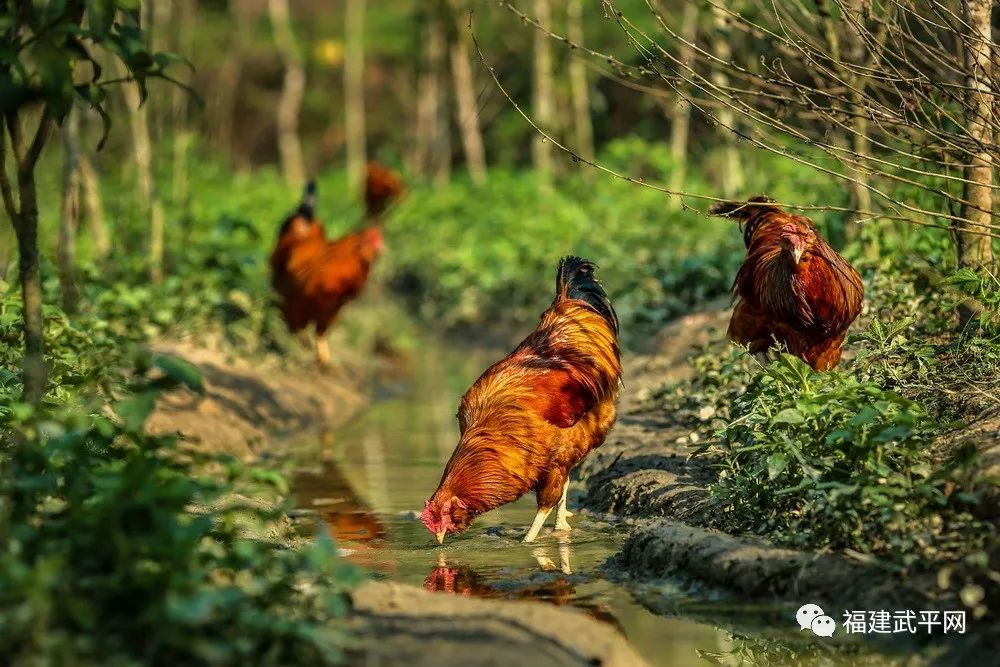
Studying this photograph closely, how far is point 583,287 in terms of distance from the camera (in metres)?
7.46

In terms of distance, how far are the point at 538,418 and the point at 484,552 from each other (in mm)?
677

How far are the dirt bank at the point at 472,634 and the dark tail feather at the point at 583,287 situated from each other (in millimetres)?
2497

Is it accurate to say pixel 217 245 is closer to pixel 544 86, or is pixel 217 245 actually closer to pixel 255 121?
pixel 544 86

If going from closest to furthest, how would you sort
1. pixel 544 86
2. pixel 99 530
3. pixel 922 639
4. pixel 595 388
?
pixel 99 530 < pixel 922 639 < pixel 595 388 < pixel 544 86

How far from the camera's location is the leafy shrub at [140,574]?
384 cm

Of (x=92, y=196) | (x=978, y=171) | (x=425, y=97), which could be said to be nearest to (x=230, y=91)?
(x=425, y=97)

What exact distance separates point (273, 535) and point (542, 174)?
1612 centimetres

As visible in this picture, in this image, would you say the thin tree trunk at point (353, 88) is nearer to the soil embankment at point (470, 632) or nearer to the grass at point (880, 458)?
the grass at point (880, 458)

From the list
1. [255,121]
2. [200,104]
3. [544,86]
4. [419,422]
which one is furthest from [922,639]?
[255,121]

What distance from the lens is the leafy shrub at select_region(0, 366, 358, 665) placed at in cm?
384

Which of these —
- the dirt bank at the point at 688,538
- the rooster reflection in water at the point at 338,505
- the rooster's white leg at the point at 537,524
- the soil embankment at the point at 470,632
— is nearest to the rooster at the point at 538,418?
the rooster's white leg at the point at 537,524

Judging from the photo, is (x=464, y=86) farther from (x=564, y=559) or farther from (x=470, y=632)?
(x=470, y=632)

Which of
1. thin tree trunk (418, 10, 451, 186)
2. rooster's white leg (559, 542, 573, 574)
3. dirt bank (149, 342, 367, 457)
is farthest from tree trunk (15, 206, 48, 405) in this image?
thin tree trunk (418, 10, 451, 186)

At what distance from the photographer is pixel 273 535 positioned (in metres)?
6.94
